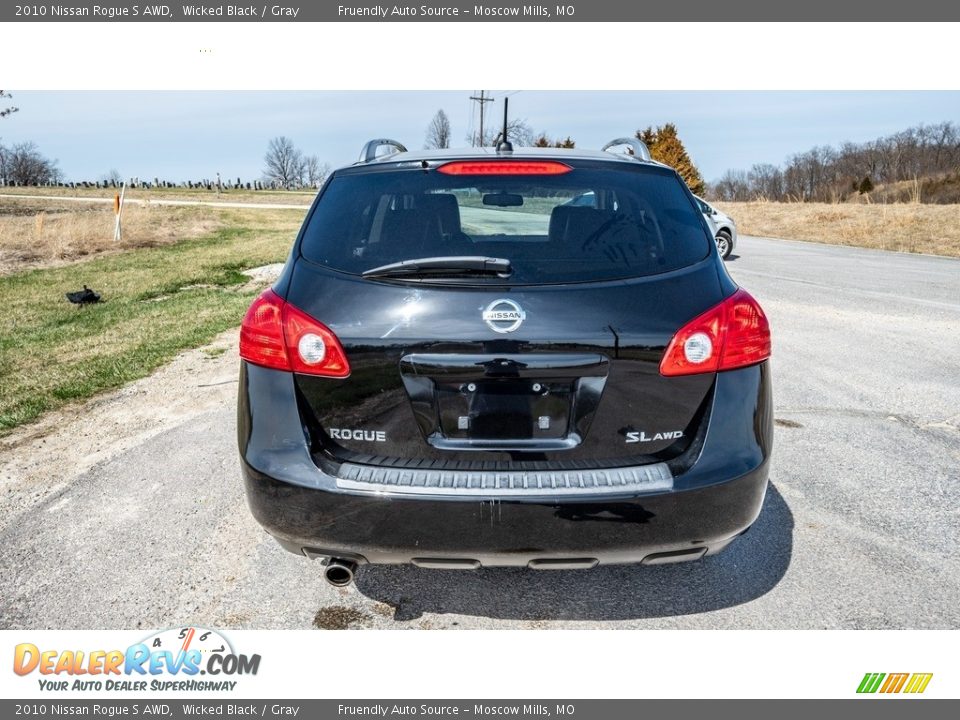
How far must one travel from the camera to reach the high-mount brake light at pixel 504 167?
2689mm

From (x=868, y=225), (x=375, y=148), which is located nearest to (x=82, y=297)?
(x=375, y=148)

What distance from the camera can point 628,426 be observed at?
7.57ft

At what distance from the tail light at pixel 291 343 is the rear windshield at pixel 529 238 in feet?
0.75

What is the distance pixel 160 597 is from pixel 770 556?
2.61m

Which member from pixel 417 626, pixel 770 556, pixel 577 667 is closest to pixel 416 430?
pixel 417 626

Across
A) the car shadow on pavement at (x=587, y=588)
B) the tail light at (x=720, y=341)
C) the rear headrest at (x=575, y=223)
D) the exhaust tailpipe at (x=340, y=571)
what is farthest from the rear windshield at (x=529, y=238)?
the car shadow on pavement at (x=587, y=588)

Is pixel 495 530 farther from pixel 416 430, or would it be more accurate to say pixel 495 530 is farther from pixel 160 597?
pixel 160 597

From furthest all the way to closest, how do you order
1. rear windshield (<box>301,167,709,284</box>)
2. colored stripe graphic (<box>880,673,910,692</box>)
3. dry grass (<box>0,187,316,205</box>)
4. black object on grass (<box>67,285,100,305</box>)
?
dry grass (<box>0,187,316,205</box>)
black object on grass (<box>67,285,100,305</box>)
colored stripe graphic (<box>880,673,910,692</box>)
rear windshield (<box>301,167,709,284</box>)

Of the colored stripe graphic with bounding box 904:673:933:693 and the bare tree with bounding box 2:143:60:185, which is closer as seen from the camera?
the colored stripe graphic with bounding box 904:673:933:693

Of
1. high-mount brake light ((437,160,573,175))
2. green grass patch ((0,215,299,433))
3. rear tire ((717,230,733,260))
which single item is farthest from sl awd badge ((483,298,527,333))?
rear tire ((717,230,733,260))

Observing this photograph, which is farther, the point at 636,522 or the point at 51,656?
the point at 51,656

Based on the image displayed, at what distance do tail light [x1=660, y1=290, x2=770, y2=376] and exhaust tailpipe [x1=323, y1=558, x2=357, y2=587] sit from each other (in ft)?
4.10

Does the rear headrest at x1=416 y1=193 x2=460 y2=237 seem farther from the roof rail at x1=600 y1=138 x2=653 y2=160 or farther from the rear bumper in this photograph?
the roof rail at x1=600 y1=138 x2=653 y2=160

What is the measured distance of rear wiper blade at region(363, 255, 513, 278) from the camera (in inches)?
91.3
